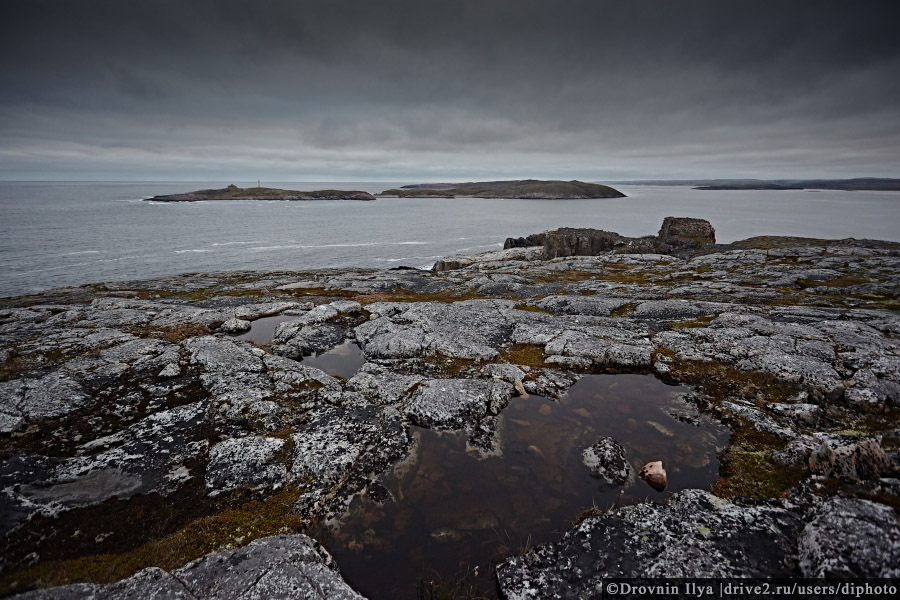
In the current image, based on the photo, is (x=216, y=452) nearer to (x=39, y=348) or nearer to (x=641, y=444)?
(x=641, y=444)

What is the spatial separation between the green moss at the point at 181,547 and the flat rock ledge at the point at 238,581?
62cm

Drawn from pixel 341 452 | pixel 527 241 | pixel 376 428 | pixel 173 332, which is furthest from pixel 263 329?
pixel 527 241

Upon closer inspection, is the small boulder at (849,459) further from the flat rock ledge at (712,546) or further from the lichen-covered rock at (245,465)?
the lichen-covered rock at (245,465)

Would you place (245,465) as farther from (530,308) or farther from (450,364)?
(530,308)

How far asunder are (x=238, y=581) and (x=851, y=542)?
13563mm

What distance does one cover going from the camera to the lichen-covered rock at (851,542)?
22.7 feet

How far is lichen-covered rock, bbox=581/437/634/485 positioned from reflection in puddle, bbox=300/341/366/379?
12723mm

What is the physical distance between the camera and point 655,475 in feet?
39.2

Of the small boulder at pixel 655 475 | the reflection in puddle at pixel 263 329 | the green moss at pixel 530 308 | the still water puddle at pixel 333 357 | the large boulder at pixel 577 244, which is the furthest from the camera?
the large boulder at pixel 577 244

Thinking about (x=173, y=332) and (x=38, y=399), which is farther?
(x=173, y=332)

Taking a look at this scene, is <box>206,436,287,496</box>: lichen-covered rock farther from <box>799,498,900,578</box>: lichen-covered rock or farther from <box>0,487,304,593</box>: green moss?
<box>799,498,900,578</box>: lichen-covered rock

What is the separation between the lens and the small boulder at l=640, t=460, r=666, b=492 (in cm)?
1169

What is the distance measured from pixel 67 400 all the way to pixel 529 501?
19885 millimetres

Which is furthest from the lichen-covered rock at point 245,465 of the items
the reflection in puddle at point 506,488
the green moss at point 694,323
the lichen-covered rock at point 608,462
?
the green moss at point 694,323
